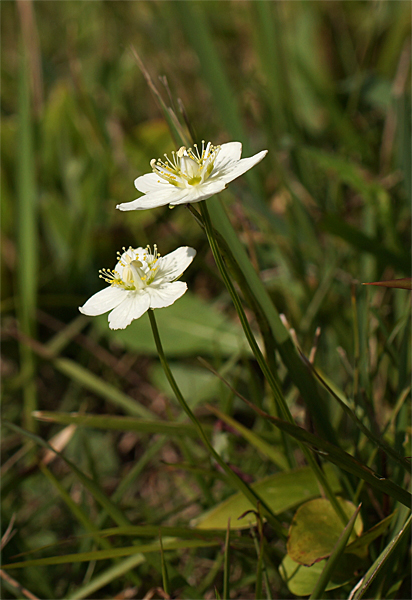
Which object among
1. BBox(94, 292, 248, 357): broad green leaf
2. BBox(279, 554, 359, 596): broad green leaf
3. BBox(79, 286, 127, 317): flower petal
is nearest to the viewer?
BBox(79, 286, 127, 317): flower petal

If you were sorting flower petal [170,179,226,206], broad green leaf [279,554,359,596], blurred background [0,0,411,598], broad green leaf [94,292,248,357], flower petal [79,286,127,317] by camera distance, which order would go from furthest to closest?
broad green leaf [94,292,248,357] < blurred background [0,0,411,598] < broad green leaf [279,554,359,596] < flower petal [79,286,127,317] < flower petal [170,179,226,206]

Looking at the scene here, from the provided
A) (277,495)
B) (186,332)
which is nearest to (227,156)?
(277,495)

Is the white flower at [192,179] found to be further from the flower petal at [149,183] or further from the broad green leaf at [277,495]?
the broad green leaf at [277,495]

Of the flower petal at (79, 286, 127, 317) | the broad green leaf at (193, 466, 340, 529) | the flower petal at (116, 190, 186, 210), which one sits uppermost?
the flower petal at (116, 190, 186, 210)

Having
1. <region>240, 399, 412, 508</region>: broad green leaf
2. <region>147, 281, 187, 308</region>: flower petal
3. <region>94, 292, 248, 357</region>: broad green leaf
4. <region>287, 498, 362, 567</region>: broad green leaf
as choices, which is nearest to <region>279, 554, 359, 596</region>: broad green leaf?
<region>287, 498, 362, 567</region>: broad green leaf

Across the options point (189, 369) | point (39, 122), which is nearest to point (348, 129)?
point (189, 369)

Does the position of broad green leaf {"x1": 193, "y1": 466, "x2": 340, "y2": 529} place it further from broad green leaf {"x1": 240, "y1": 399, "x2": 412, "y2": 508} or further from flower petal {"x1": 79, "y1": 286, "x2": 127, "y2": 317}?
flower petal {"x1": 79, "y1": 286, "x2": 127, "y2": 317}

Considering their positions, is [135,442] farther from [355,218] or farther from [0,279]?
[355,218]
